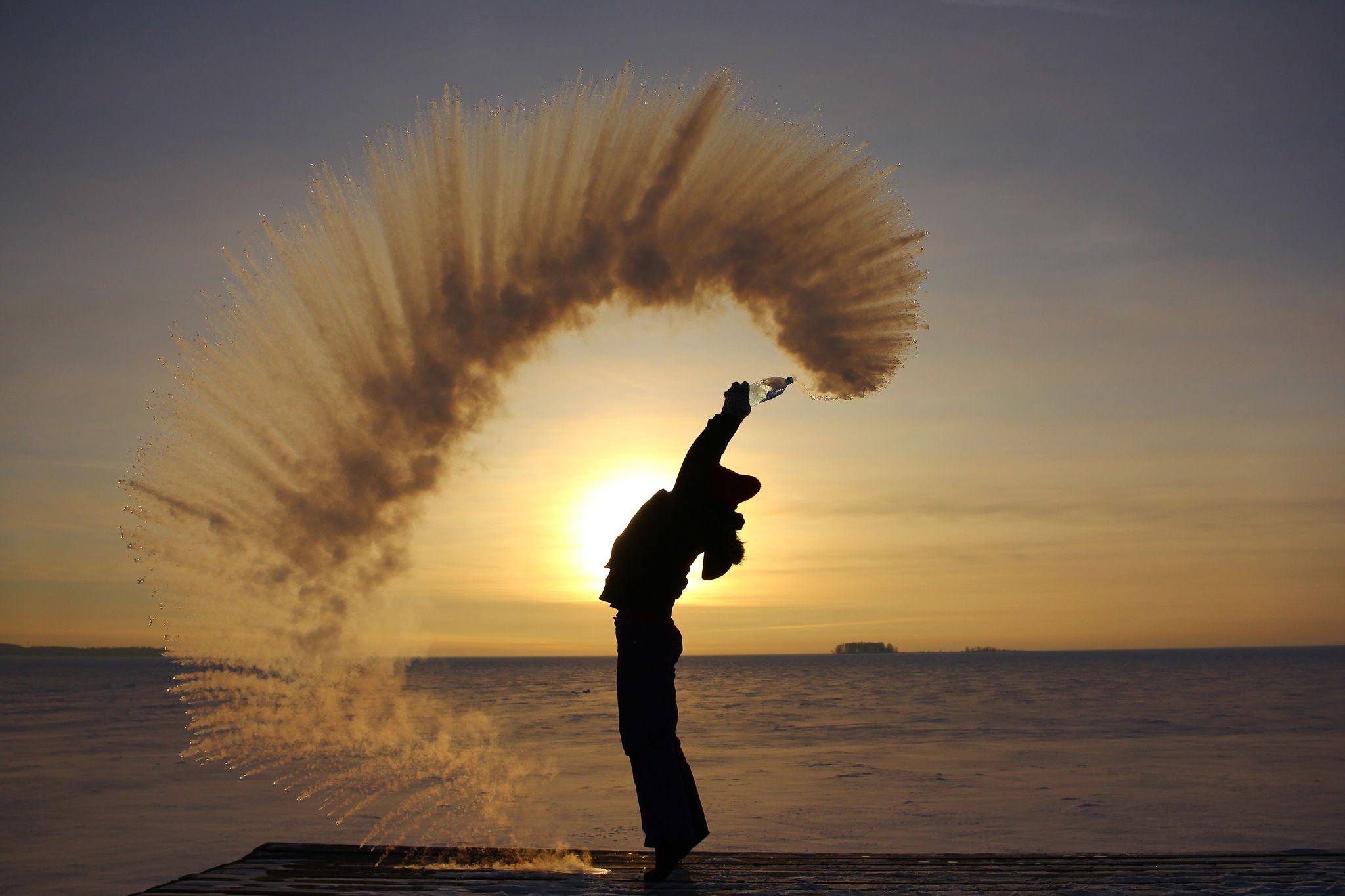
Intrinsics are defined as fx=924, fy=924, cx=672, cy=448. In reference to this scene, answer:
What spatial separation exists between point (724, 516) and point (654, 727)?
1.46 m

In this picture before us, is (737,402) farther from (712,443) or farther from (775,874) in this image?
(775,874)

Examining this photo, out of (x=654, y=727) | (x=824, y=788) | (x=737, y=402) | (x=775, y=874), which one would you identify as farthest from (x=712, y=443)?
(x=824, y=788)

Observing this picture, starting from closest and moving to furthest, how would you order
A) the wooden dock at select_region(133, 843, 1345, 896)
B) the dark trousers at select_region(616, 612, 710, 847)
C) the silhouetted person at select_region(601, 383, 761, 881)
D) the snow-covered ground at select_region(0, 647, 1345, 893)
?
the wooden dock at select_region(133, 843, 1345, 896), the dark trousers at select_region(616, 612, 710, 847), the silhouetted person at select_region(601, 383, 761, 881), the snow-covered ground at select_region(0, 647, 1345, 893)

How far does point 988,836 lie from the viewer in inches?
571

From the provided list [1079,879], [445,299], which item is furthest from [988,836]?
[445,299]

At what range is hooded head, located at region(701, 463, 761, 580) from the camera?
622 centimetres

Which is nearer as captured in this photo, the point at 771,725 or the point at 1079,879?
the point at 1079,879

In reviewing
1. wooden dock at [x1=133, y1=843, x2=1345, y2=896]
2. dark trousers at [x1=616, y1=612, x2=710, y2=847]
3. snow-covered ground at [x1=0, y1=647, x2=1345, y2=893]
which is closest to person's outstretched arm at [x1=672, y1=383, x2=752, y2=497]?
dark trousers at [x1=616, y1=612, x2=710, y2=847]

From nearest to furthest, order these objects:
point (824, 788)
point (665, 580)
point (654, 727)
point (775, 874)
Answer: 1. point (775, 874)
2. point (654, 727)
3. point (665, 580)
4. point (824, 788)

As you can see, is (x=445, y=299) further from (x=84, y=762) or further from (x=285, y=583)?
(x=84, y=762)

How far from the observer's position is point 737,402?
609cm

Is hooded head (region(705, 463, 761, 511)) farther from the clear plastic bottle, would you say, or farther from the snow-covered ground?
the snow-covered ground

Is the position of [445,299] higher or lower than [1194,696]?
higher

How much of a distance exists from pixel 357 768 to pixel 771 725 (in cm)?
2114
